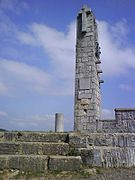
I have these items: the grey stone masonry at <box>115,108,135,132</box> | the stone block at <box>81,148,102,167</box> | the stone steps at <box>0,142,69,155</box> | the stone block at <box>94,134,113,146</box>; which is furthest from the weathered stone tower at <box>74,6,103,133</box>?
the stone block at <box>81,148,102,167</box>

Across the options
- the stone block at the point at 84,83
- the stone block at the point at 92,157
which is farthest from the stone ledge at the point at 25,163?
the stone block at the point at 84,83

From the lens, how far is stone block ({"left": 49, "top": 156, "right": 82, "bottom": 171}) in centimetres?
459

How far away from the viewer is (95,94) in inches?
381

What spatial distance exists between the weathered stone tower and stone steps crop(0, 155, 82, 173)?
15.4ft

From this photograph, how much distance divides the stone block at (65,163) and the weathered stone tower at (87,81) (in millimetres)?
4692

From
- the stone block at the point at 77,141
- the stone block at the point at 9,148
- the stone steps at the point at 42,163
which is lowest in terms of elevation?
the stone steps at the point at 42,163

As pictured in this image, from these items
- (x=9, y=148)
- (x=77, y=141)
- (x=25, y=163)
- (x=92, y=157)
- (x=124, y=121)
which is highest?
(x=124, y=121)

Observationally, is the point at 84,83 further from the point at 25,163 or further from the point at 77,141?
the point at 25,163

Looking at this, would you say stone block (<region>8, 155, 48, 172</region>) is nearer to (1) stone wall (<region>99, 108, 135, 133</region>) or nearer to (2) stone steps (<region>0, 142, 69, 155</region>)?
(2) stone steps (<region>0, 142, 69, 155</region>)

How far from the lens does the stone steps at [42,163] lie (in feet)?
15.1

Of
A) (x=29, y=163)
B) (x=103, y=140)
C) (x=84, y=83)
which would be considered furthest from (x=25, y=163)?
(x=84, y=83)

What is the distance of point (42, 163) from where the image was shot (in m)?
4.65

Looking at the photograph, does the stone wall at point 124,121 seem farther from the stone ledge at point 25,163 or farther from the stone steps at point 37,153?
the stone ledge at point 25,163

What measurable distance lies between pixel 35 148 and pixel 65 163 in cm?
95
